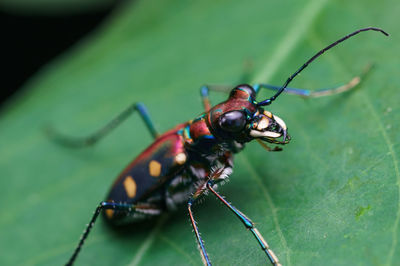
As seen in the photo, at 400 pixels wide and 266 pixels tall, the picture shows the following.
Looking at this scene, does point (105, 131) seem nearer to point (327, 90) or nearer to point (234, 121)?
point (234, 121)

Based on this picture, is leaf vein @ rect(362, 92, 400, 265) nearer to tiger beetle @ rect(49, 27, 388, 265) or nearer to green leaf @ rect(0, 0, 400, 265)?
green leaf @ rect(0, 0, 400, 265)

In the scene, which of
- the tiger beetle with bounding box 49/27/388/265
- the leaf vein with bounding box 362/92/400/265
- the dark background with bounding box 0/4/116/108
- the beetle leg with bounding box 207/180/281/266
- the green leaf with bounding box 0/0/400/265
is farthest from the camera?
the dark background with bounding box 0/4/116/108

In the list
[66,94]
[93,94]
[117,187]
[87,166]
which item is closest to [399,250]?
[117,187]

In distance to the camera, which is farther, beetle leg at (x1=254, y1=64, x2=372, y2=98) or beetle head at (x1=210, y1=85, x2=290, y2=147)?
beetle leg at (x1=254, y1=64, x2=372, y2=98)

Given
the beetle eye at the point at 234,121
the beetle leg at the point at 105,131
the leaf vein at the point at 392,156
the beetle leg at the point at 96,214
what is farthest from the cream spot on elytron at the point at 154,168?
the leaf vein at the point at 392,156

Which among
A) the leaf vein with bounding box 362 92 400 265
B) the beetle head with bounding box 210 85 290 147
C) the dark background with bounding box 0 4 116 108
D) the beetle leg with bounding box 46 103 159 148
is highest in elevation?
the dark background with bounding box 0 4 116 108

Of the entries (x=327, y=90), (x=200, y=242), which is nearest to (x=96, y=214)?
(x=200, y=242)

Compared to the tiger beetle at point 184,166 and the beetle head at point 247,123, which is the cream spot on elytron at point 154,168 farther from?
the beetle head at point 247,123

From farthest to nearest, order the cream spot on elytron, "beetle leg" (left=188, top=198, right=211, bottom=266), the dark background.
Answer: the dark background
the cream spot on elytron
"beetle leg" (left=188, top=198, right=211, bottom=266)

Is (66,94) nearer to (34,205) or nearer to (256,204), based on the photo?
(34,205)

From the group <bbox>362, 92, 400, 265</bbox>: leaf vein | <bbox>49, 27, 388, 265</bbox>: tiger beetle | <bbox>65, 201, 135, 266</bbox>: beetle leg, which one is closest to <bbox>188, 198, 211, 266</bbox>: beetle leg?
<bbox>49, 27, 388, 265</bbox>: tiger beetle
